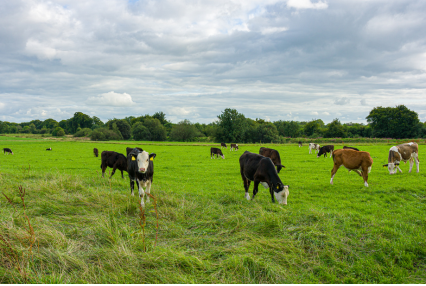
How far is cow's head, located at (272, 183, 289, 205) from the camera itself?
7.98 m

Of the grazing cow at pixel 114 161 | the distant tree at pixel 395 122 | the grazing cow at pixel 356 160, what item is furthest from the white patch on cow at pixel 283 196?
the distant tree at pixel 395 122

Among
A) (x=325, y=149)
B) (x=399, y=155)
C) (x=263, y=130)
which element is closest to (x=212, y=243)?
→ (x=399, y=155)

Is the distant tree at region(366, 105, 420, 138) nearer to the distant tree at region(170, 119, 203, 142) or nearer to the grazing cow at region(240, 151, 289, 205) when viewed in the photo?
the distant tree at region(170, 119, 203, 142)

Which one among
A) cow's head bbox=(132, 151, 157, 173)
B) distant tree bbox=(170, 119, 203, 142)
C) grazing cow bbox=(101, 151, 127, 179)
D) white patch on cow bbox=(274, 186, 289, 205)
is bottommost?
white patch on cow bbox=(274, 186, 289, 205)

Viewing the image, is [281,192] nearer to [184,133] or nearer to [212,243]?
[212,243]

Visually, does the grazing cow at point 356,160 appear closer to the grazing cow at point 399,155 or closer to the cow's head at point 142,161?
the grazing cow at point 399,155

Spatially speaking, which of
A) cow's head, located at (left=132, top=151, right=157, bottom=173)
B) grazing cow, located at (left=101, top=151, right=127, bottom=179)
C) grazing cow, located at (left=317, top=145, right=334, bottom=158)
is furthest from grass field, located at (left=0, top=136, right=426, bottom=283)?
grazing cow, located at (left=317, top=145, right=334, bottom=158)

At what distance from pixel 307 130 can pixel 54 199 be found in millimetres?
120378

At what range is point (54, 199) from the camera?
8258 mm

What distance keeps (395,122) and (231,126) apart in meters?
55.2

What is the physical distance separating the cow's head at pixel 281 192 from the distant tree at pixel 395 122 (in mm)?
89720

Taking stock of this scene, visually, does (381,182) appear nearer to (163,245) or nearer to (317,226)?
(317,226)

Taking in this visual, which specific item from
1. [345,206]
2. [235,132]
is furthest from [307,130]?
[345,206]

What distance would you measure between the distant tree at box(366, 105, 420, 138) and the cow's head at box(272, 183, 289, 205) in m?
89.7
